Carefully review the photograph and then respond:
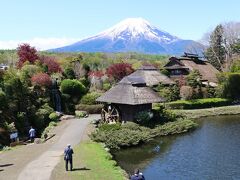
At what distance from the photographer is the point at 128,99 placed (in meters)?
43.7

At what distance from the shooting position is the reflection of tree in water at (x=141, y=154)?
31.2 metres

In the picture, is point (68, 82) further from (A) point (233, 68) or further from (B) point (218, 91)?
(A) point (233, 68)

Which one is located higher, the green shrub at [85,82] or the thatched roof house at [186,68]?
the thatched roof house at [186,68]

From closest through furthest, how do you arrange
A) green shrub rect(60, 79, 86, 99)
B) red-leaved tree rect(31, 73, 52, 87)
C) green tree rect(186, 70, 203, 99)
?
1. red-leaved tree rect(31, 73, 52, 87)
2. green shrub rect(60, 79, 86, 99)
3. green tree rect(186, 70, 203, 99)

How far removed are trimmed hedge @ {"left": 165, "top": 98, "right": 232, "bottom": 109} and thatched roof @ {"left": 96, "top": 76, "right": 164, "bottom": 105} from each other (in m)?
13.9

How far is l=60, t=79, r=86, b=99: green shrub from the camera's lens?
57625 mm

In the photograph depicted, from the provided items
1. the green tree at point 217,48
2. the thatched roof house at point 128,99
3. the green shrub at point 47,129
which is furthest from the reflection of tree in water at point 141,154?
the green tree at point 217,48

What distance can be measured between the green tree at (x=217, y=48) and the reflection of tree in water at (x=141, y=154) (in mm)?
57831

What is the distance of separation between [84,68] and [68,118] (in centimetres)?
2293

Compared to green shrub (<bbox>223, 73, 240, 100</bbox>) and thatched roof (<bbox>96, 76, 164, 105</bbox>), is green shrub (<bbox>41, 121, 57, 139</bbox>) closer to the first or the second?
thatched roof (<bbox>96, 76, 164, 105</bbox>)

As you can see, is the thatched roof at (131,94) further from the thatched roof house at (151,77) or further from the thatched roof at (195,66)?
the thatched roof at (195,66)

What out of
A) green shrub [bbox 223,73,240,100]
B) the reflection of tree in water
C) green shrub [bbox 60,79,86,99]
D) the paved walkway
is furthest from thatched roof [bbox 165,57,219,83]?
the paved walkway

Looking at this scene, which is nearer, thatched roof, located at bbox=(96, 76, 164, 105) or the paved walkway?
the paved walkway

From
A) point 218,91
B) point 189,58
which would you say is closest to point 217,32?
point 189,58
